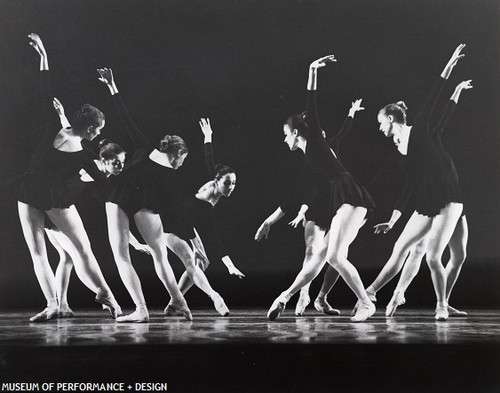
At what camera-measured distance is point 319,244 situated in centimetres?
456

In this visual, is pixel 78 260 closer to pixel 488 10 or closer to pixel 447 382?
pixel 447 382

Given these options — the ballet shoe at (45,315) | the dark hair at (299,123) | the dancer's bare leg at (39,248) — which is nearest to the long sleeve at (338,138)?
the dark hair at (299,123)

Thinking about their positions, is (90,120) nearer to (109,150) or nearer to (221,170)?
(109,150)

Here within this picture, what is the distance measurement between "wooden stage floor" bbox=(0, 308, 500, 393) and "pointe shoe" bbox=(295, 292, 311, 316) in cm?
17

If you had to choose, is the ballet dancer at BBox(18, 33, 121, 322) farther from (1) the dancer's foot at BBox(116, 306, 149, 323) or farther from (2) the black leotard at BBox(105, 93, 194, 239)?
(2) the black leotard at BBox(105, 93, 194, 239)

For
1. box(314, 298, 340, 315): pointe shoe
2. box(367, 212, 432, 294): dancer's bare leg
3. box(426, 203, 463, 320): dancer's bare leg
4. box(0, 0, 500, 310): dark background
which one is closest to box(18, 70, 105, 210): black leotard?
box(0, 0, 500, 310): dark background

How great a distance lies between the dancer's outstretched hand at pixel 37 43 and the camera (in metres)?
4.66

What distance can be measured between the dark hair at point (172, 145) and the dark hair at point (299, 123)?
83 cm

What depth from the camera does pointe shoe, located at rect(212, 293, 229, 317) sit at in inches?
180

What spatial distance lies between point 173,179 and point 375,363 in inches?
80.5

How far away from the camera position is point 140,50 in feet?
15.2

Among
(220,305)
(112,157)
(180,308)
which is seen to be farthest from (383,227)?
(112,157)

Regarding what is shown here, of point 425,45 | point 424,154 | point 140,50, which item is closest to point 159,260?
point 140,50

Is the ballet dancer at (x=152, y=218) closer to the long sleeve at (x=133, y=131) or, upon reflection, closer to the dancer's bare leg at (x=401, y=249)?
the long sleeve at (x=133, y=131)
